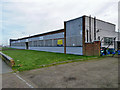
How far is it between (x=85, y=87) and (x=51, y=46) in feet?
64.8

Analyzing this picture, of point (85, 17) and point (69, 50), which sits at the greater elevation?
point (85, 17)

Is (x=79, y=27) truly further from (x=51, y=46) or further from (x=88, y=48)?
(x=51, y=46)

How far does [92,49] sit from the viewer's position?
13297 mm

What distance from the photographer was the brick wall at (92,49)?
42.6ft

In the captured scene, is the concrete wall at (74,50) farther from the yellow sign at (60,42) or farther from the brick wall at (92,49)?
the yellow sign at (60,42)

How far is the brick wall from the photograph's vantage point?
12971 mm

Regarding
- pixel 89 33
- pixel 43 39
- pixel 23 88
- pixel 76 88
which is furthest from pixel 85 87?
pixel 43 39

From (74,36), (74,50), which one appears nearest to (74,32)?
(74,36)

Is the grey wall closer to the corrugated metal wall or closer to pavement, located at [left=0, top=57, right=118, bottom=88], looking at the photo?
the corrugated metal wall

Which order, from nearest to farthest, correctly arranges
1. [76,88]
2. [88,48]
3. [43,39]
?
[76,88]
[88,48]
[43,39]

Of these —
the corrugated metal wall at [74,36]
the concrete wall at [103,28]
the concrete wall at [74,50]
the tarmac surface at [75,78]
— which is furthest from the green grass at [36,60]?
the concrete wall at [103,28]

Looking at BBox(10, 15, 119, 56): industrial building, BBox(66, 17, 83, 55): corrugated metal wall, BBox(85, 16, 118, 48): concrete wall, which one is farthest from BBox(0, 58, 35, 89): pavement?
BBox(85, 16, 118, 48): concrete wall

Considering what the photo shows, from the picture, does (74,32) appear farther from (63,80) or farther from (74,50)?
(63,80)

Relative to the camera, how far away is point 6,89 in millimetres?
3598
